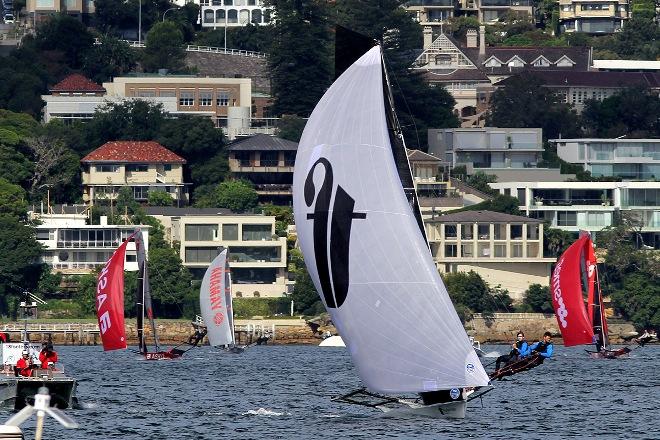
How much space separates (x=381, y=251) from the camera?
4278cm

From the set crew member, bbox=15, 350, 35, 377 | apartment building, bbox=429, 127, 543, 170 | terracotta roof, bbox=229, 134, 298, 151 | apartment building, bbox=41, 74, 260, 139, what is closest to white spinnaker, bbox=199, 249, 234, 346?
crew member, bbox=15, 350, 35, 377

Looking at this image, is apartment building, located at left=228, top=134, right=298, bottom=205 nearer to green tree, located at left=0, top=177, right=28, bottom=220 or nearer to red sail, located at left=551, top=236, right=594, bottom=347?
green tree, located at left=0, top=177, right=28, bottom=220

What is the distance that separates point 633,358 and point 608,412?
37241 mm

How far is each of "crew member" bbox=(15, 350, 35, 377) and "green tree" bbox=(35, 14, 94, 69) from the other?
5161 inches

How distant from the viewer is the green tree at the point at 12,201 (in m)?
127

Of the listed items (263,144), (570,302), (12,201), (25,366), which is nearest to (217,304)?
(570,302)

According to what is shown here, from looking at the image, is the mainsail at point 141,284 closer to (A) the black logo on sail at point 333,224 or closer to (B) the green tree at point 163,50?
(A) the black logo on sail at point 333,224

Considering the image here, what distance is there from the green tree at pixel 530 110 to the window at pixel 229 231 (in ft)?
157

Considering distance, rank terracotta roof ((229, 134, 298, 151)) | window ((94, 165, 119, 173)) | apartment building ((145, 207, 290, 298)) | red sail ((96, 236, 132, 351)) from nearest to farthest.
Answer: red sail ((96, 236, 132, 351))
apartment building ((145, 207, 290, 298))
window ((94, 165, 119, 173))
terracotta roof ((229, 134, 298, 151))

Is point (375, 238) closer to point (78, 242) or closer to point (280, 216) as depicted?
point (78, 242)

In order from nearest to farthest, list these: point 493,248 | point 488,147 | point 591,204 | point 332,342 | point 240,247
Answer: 1. point 332,342
2. point 240,247
3. point 493,248
4. point 591,204
5. point 488,147

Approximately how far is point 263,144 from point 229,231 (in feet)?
75.3

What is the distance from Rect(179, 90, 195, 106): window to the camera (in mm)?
170125

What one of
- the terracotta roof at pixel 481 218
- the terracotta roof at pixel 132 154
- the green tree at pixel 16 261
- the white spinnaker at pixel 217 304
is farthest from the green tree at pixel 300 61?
the white spinnaker at pixel 217 304
